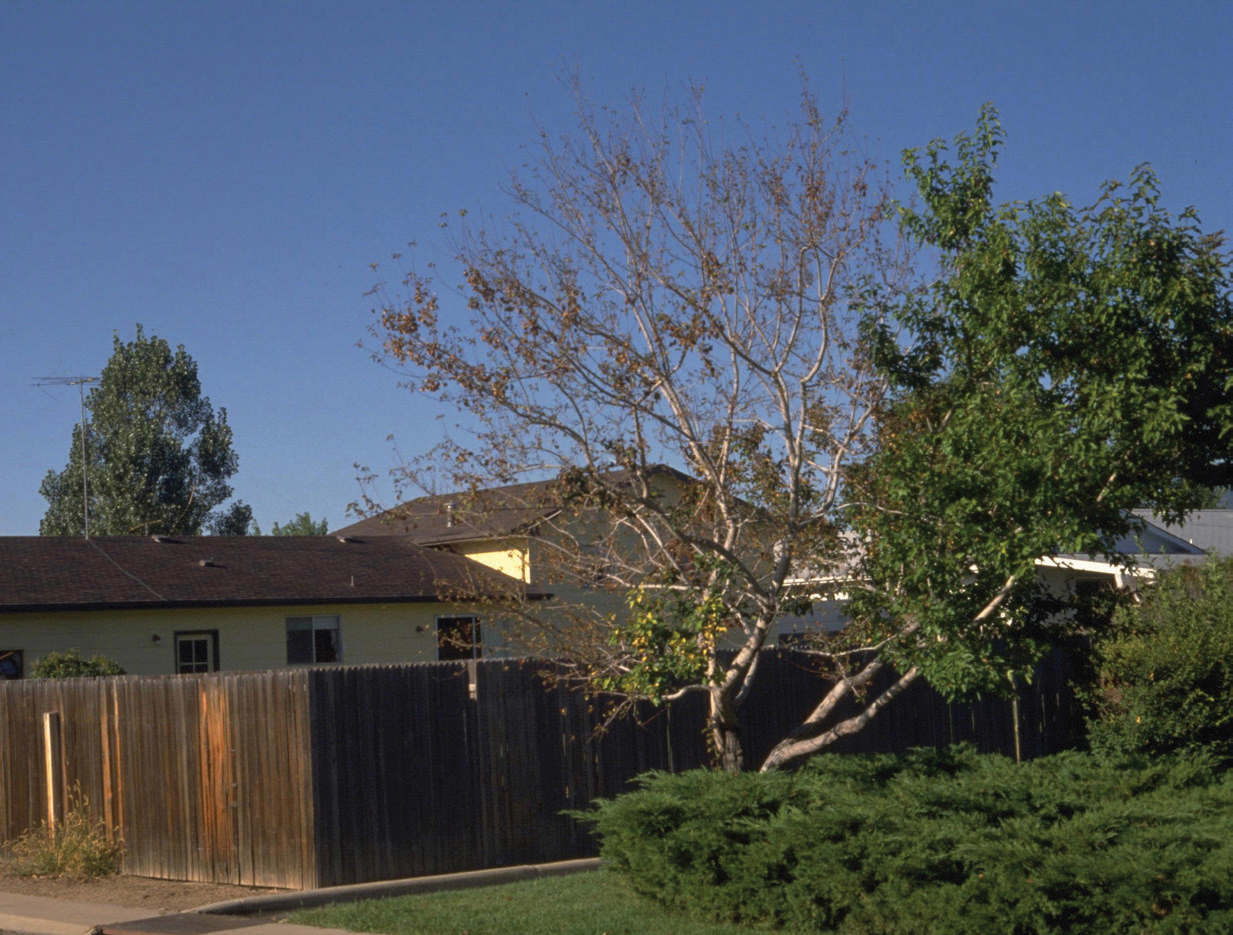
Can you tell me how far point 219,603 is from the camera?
2475 centimetres

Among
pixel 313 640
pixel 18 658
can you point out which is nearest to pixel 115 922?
pixel 18 658

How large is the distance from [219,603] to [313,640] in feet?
7.29

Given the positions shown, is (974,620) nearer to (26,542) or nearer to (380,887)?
(380,887)

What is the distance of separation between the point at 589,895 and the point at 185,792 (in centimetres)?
467

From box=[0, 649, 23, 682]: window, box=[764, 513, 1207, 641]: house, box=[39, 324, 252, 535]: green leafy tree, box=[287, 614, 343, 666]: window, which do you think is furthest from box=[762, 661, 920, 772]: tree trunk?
box=[39, 324, 252, 535]: green leafy tree

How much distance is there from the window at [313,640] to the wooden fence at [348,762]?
33.5 ft

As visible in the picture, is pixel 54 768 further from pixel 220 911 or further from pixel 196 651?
pixel 196 651

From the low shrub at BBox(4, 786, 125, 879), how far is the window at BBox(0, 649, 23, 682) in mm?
8488

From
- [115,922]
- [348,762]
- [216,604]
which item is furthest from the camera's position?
[216,604]

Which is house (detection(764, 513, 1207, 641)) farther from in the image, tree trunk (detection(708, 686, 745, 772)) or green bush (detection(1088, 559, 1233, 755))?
tree trunk (detection(708, 686, 745, 772))

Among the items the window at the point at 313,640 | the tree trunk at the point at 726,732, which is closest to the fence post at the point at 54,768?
the tree trunk at the point at 726,732

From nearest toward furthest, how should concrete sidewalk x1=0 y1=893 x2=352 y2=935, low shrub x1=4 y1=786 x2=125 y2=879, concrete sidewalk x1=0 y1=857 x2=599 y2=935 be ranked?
1. concrete sidewalk x1=0 y1=893 x2=352 y2=935
2. concrete sidewalk x1=0 y1=857 x2=599 y2=935
3. low shrub x1=4 y1=786 x2=125 y2=879

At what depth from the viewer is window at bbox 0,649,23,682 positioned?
23.0 metres

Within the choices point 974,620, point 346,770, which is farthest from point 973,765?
point 346,770
